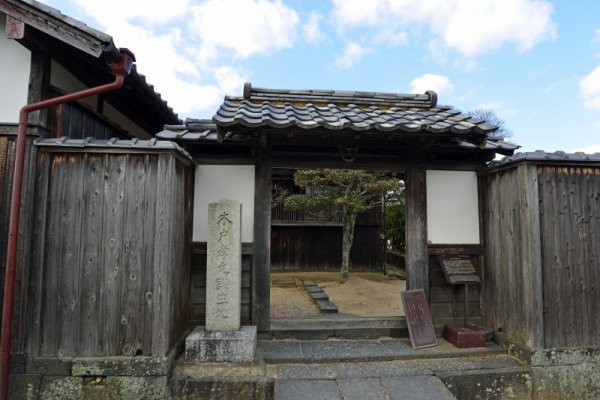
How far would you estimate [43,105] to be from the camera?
4090 mm

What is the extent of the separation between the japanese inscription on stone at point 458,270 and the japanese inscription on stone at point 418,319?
50 cm

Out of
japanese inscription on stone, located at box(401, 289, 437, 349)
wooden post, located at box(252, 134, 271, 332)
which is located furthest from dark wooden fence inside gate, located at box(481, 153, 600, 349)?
wooden post, located at box(252, 134, 271, 332)

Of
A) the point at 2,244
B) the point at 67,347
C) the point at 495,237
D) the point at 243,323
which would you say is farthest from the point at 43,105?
the point at 495,237

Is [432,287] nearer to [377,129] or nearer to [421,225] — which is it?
[421,225]

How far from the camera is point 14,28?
398cm

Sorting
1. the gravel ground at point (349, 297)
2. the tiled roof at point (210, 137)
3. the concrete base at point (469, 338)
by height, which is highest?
the tiled roof at point (210, 137)

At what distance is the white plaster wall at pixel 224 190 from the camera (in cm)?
531

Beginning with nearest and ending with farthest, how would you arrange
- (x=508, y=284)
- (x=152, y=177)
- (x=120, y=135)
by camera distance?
→ (x=152, y=177) < (x=508, y=284) < (x=120, y=135)

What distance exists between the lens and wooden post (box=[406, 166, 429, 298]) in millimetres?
5531

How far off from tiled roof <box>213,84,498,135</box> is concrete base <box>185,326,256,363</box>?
283cm

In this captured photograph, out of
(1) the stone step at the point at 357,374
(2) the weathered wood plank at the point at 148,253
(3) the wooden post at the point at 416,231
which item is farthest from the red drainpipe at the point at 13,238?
(3) the wooden post at the point at 416,231

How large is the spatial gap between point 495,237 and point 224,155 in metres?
4.52

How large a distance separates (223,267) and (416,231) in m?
3.15

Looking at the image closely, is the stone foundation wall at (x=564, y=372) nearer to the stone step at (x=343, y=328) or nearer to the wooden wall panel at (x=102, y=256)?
the stone step at (x=343, y=328)
